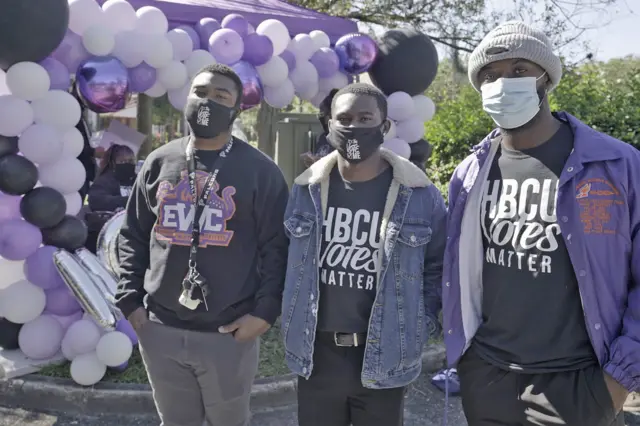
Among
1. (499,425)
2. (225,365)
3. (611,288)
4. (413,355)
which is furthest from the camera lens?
(225,365)

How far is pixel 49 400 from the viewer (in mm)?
4090

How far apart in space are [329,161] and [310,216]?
0.85 feet

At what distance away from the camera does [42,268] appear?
13.6ft

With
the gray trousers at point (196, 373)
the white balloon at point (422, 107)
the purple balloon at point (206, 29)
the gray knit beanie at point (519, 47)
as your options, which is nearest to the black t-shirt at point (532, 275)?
the gray knit beanie at point (519, 47)

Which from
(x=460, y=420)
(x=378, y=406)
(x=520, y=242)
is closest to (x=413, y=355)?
(x=378, y=406)

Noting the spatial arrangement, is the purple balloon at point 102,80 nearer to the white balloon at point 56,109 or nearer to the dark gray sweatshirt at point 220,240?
the white balloon at point 56,109

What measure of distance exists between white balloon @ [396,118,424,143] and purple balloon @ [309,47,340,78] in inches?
42.9

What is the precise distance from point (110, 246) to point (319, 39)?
2.98m

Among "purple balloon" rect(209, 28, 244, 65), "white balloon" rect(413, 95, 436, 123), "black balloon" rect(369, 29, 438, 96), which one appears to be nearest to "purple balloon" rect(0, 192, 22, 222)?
"purple balloon" rect(209, 28, 244, 65)

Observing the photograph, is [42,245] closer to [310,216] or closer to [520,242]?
[310,216]

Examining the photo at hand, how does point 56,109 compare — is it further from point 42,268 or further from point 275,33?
point 275,33

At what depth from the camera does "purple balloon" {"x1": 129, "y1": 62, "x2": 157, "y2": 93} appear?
15.6 feet

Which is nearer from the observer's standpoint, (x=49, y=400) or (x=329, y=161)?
(x=329, y=161)

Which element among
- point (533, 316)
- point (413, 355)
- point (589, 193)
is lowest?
point (413, 355)
